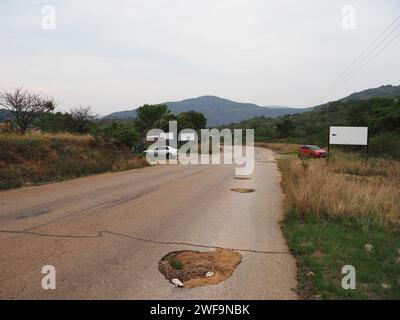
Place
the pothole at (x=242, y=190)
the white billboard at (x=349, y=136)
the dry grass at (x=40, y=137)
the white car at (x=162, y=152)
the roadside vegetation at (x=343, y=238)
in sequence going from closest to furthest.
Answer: the roadside vegetation at (x=343, y=238) < the pothole at (x=242, y=190) < the dry grass at (x=40, y=137) < the white billboard at (x=349, y=136) < the white car at (x=162, y=152)

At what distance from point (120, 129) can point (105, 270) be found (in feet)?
70.8

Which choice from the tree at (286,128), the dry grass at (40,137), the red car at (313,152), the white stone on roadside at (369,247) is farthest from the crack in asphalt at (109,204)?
the tree at (286,128)

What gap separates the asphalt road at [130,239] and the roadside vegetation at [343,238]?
331 millimetres

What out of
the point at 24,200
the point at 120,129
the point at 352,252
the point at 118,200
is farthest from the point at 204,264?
the point at 120,129

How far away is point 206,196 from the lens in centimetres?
1223

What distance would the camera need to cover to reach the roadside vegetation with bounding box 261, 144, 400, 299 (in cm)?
482

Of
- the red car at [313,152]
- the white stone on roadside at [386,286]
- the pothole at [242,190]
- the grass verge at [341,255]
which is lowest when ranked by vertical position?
the red car at [313,152]

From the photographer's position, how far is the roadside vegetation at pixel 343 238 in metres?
4.82

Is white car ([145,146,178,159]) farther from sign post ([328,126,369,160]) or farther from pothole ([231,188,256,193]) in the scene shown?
pothole ([231,188,256,193])

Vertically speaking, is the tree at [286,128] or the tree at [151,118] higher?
the tree at [151,118]

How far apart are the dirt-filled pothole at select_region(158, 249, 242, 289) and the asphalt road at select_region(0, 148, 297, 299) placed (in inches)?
6.2

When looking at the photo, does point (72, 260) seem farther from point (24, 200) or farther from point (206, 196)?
point (206, 196)

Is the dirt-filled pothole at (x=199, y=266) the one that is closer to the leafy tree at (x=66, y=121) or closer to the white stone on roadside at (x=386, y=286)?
the white stone on roadside at (x=386, y=286)

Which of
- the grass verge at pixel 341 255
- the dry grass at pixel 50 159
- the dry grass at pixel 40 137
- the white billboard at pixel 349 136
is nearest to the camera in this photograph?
the grass verge at pixel 341 255
